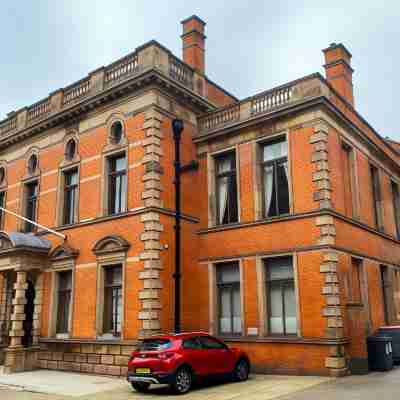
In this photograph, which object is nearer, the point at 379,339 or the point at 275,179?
the point at 379,339

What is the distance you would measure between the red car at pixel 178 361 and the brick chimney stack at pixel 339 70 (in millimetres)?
14340

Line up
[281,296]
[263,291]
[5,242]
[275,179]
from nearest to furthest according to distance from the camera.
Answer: [281,296]
[263,291]
[275,179]
[5,242]

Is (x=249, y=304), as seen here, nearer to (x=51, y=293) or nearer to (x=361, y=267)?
(x=361, y=267)

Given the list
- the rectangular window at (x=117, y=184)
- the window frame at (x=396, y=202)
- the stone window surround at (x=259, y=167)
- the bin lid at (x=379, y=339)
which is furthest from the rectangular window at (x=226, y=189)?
the window frame at (x=396, y=202)

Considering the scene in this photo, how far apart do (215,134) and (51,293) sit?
31.3 ft

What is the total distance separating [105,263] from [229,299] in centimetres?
492

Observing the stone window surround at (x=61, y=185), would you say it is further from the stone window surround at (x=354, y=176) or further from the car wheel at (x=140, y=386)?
the stone window surround at (x=354, y=176)

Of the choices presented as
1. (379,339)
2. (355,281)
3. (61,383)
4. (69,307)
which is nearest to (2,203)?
(69,307)

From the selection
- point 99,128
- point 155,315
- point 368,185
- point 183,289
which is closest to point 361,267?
point 368,185

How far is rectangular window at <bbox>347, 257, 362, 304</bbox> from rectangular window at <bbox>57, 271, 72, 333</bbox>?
36.5 feet

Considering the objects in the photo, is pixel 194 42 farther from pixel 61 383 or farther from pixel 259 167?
pixel 61 383

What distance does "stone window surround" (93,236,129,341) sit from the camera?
Answer: 59.5 feet

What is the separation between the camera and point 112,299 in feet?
61.7

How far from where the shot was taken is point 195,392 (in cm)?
1311
